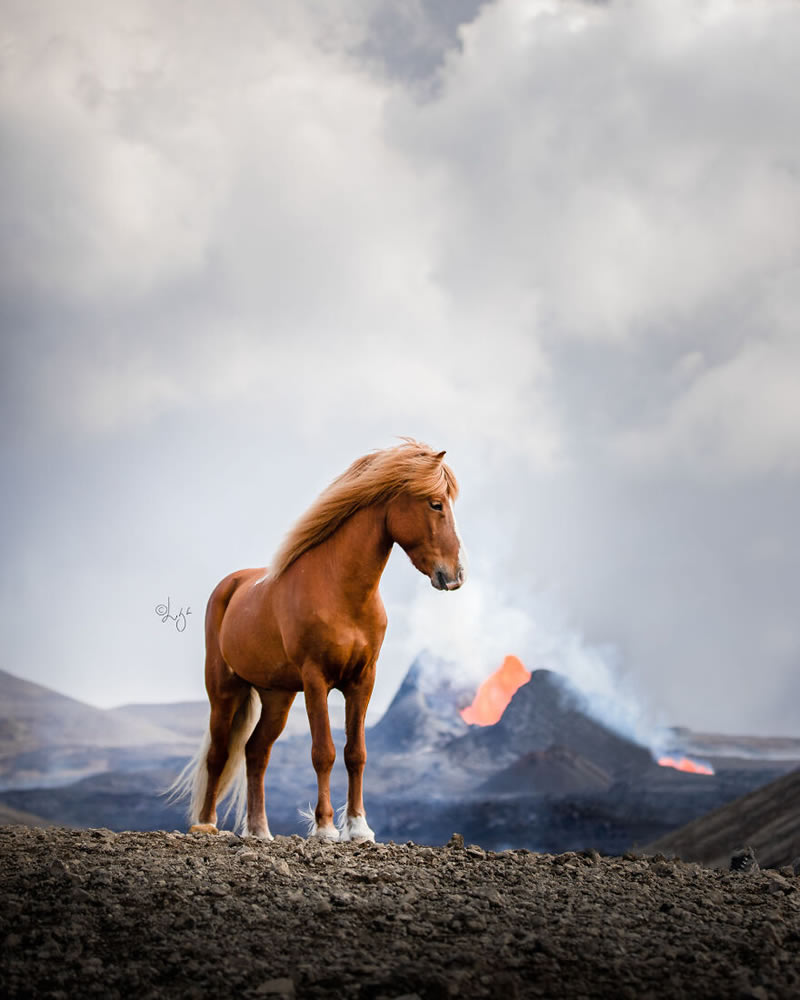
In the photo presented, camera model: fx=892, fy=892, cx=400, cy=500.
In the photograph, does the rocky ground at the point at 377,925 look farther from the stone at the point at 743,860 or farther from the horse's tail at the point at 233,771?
the horse's tail at the point at 233,771

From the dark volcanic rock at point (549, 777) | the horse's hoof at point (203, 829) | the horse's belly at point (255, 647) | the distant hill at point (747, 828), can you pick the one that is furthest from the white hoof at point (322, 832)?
the dark volcanic rock at point (549, 777)

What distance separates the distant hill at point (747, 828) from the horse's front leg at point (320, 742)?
1040 inches

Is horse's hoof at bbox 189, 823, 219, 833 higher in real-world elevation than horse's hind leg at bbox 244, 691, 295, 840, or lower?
lower

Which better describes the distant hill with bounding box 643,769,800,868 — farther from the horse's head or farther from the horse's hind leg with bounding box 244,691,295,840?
the horse's head

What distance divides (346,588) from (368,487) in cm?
72

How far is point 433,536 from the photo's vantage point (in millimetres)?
5945

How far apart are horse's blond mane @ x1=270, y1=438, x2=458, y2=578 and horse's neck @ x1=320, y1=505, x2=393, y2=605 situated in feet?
0.39

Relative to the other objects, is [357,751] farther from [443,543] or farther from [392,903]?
[392,903]

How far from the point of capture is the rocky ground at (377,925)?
326 centimetres

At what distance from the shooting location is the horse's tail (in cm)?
748

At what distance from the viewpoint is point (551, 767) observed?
167ft

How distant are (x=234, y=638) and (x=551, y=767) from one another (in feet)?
155

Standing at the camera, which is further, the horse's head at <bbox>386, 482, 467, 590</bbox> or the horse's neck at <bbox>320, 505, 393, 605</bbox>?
the horse's neck at <bbox>320, 505, 393, 605</bbox>

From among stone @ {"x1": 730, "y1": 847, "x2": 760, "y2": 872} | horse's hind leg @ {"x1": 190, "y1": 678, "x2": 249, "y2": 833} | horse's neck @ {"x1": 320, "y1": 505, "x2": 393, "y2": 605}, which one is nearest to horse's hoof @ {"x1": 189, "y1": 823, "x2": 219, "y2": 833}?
horse's hind leg @ {"x1": 190, "y1": 678, "x2": 249, "y2": 833}
